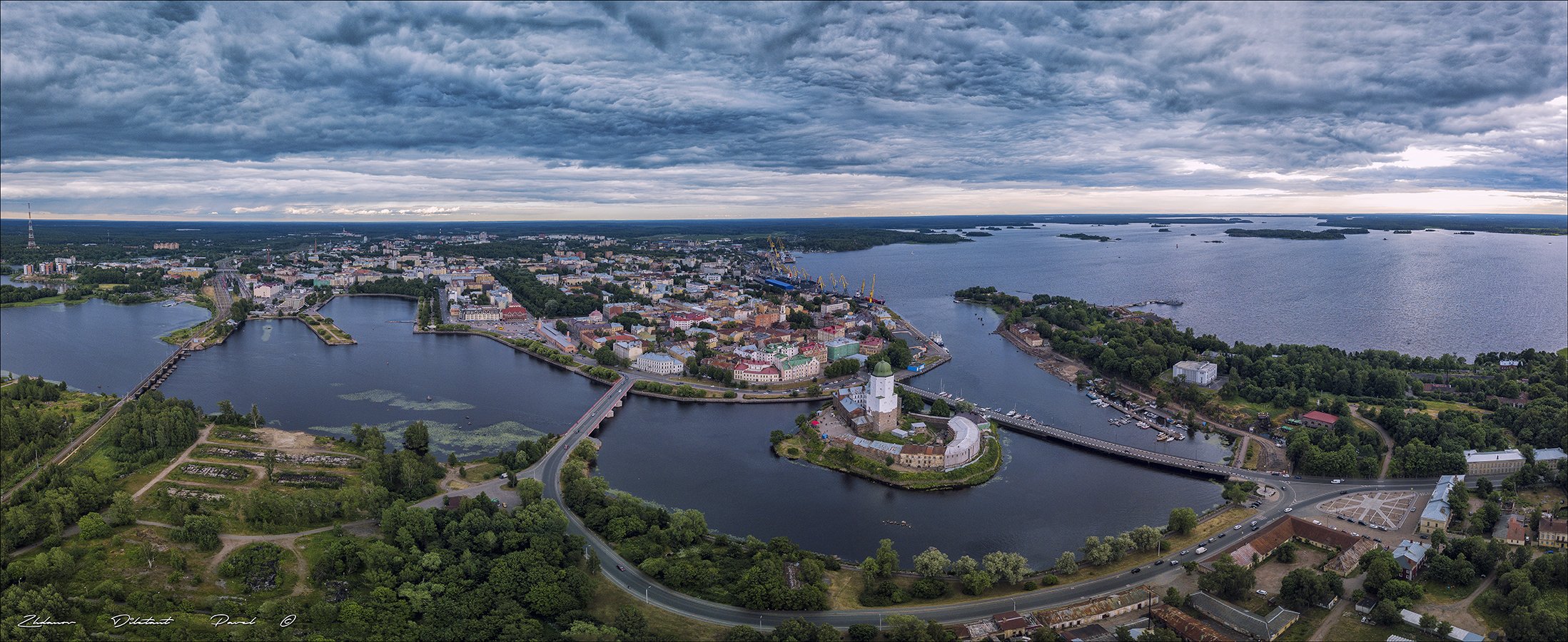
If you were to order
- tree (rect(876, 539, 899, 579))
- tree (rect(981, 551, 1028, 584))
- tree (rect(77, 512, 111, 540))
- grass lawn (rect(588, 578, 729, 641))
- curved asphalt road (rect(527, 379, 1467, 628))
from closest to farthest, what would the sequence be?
grass lawn (rect(588, 578, 729, 641))
curved asphalt road (rect(527, 379, 1467, 628))
tree (rect(981, 551, 1028, 584))
tree (rect(876, 539, 899, 579))
tree (rect(77, 512, 111, 540))

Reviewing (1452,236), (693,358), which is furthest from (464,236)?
(1452,236)

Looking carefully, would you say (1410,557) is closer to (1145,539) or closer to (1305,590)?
(1305,590)

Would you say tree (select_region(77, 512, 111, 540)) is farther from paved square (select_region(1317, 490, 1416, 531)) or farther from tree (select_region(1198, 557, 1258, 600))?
paved square (select_region(1317, 490, 1416, 531))

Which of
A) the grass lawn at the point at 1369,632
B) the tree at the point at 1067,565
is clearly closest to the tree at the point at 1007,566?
the tree at the point at 1067,565

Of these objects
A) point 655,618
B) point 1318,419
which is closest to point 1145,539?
point 655,618

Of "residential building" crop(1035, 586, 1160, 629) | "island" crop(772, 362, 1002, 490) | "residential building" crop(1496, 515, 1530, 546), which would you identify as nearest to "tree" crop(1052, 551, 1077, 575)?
"residential building" crop(1035, 586, 1160, 629)

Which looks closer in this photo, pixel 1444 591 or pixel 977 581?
pixel 977 581

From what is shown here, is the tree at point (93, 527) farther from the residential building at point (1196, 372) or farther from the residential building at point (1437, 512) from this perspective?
the residential building at point (1196, 372)
